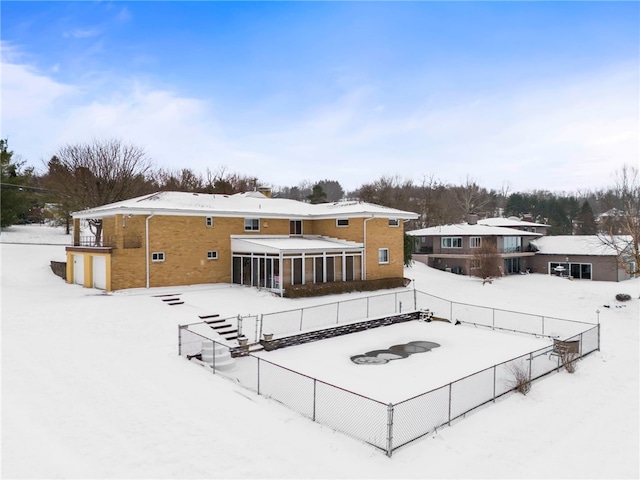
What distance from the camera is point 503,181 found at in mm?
93688

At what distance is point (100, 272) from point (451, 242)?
102 ft

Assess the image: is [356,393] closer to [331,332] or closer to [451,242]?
[331,332]

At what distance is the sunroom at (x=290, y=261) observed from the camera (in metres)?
23.9

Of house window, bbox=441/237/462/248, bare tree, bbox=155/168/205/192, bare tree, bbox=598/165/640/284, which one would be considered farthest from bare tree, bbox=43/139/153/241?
bare tree, bbox=598/165/640/284

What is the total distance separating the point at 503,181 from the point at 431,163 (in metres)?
31.8

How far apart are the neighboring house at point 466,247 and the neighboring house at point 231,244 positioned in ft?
36.9

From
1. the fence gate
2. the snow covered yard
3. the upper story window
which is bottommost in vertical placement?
the snow covered yard

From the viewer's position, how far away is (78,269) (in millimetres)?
25375

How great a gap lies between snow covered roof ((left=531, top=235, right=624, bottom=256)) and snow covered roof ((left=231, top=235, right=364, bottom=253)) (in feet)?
82.8

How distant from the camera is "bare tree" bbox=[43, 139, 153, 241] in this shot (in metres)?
35.4

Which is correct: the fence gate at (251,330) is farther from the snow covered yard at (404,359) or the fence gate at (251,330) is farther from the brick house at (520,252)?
the brick house at (520,252)

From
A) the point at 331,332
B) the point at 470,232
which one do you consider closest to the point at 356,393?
the point at 331,332

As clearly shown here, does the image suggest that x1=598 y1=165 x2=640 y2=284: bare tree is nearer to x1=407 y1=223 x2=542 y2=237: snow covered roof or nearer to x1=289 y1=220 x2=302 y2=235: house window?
x1=407 y1=223 x2=542 y2=237: snow covered roof

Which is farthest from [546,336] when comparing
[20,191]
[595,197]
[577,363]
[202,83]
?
[595,197]
